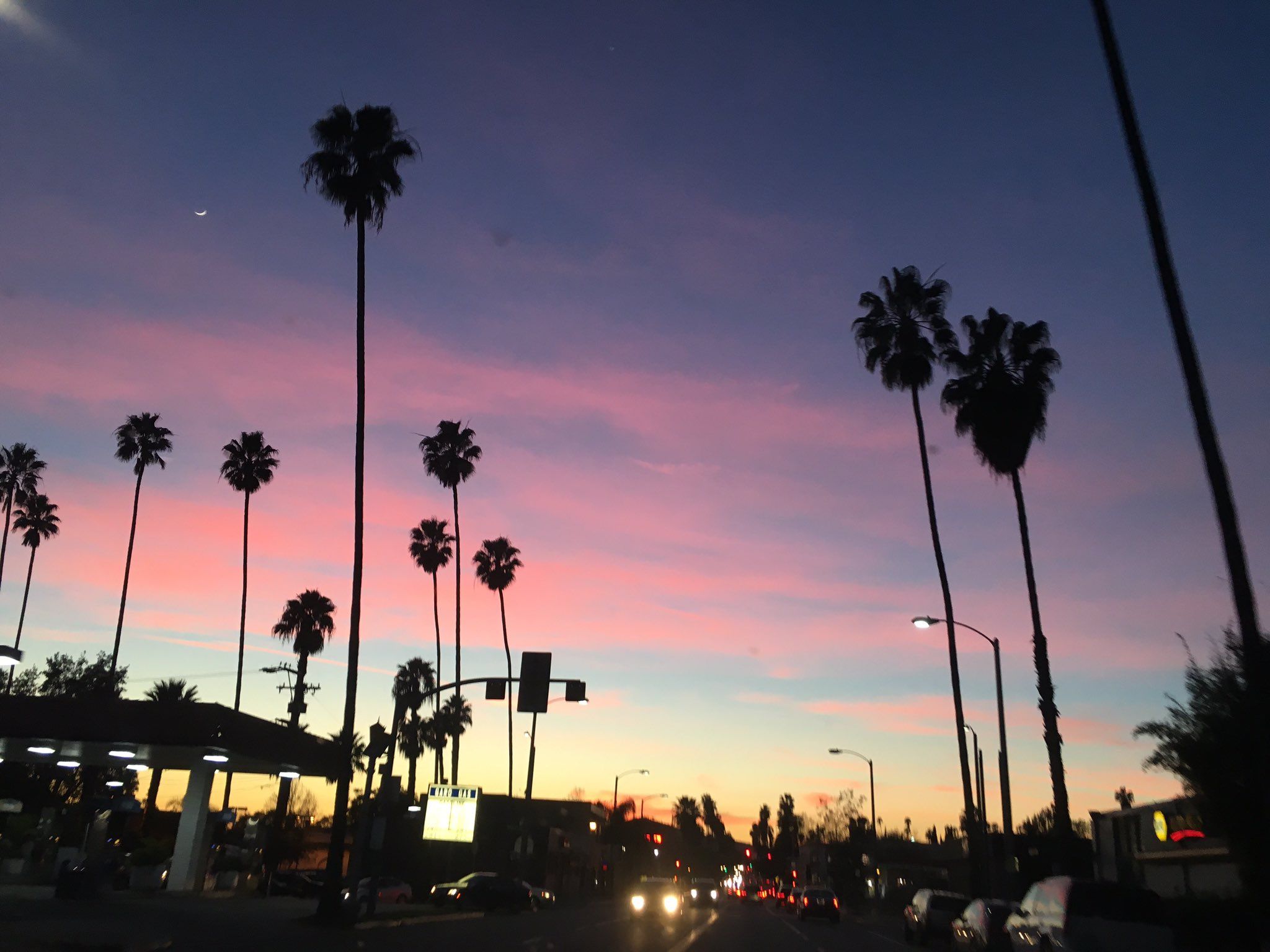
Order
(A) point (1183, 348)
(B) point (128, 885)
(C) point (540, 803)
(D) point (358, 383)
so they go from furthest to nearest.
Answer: (C) point (540, 803) < (B) point (128, 885) < (D) point (358, 383) < (A) point (1183, 348)

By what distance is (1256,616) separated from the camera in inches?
480

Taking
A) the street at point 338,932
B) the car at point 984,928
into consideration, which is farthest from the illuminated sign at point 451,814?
the car at point 984,928

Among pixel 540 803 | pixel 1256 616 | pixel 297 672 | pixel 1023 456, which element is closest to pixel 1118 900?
pixel 1256 616

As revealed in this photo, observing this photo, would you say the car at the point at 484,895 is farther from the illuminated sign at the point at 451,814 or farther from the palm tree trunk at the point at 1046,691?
the palm tree trunk at the point at 1046,691

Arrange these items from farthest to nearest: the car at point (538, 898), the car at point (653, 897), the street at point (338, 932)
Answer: the car at point (538, 898) < the car at point (653, 897) < the street at point (338, 932)

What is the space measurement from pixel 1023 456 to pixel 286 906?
98.7 feet

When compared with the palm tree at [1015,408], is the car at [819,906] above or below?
below

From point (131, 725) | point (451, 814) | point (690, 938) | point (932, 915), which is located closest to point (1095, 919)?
point (690, 938)

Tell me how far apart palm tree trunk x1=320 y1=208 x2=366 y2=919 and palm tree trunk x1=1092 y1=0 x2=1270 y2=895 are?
71.0 feet

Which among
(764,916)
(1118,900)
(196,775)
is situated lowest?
(764,916)

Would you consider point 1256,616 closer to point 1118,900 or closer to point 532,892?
point 1118,900

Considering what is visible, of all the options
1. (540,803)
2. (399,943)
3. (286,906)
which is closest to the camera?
(399,943)

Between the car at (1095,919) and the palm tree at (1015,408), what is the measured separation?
60.6 feet

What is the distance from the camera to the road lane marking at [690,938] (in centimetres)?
2348
